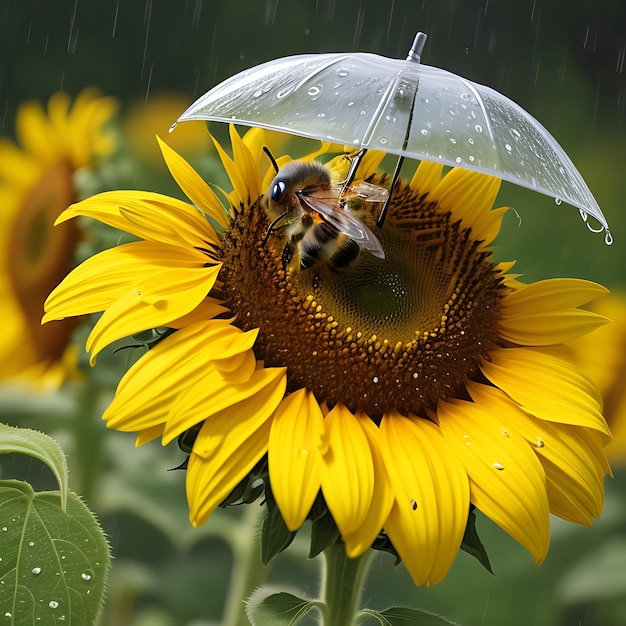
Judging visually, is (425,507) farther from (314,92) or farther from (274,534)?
(314,92)

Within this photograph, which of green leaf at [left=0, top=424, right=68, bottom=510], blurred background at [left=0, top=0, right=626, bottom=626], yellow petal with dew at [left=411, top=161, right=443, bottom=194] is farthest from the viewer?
blurred background at [left=0, top=0, right=626, bottom=626]

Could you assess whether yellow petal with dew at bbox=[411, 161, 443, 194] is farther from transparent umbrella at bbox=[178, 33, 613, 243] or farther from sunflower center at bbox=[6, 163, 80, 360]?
sunflower center at bbox=[6, 163, 80, 360]

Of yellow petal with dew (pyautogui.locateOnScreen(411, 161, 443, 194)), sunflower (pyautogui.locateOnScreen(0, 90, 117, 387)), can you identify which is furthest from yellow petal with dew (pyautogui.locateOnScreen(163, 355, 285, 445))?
sunflower (pyautogui.locateOnScreen(0, 90, 117, 387))

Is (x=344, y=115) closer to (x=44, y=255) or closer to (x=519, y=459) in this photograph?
(x=519, y=459)

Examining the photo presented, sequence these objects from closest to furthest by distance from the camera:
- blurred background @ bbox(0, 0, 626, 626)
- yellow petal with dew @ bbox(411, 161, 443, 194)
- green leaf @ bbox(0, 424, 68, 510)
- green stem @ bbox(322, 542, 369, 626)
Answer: green leaf @ bbox(0, 424, 68, 510) < green stem @ bbox(322, 542, 369, 626) < yellow petal with dew @ bbox(411, 161, 443, 194) < blurred background @ bbox(0, 0, 626, 626)

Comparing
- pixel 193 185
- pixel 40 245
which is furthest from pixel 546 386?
pixel 40 245
